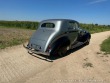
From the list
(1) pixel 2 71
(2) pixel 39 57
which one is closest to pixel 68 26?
(2) pixel 39 57

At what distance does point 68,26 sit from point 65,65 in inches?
102

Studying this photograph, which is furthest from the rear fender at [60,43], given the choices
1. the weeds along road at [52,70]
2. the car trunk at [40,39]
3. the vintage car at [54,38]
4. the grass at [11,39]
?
the grass at [11,39]

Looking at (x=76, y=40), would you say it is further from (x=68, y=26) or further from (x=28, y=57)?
(x=28, y=57)

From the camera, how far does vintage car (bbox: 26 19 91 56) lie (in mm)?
6652

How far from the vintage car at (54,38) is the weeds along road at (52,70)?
55 centimetres

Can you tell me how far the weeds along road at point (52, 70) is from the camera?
15.5ft

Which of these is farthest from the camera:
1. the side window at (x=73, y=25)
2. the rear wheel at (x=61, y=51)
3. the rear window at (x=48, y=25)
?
the side window at (x=73, y=25)

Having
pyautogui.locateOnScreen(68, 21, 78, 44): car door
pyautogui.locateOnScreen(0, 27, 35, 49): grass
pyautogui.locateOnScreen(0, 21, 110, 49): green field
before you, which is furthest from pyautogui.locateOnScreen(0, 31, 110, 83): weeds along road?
pyautogui.locateOnScreen(0, 21, 110, 49): green field

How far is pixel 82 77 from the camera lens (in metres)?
4.88

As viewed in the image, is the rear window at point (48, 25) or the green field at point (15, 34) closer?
the rear window at point (48, 25)

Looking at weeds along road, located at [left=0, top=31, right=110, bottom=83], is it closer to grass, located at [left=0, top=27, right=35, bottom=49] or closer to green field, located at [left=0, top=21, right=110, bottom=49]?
grass, located at [left=0, top=27, right=35, bottom=49]

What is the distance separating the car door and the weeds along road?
1507 mm

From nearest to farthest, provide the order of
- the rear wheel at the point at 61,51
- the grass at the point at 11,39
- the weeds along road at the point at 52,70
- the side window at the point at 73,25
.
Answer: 1. the weeds along road at the point at 52,70
2. the rear wheel at the point at 61,51
3. the side window at the point at 73,25
4. the grass at the point at 11,39

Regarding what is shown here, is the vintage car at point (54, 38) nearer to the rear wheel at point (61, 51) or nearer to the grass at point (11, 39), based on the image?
the rear wheel at point (61, 51)
